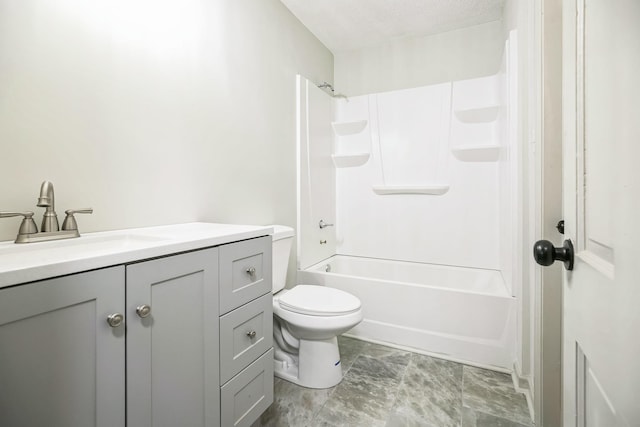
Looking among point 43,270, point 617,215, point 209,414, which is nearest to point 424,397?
point 209,414

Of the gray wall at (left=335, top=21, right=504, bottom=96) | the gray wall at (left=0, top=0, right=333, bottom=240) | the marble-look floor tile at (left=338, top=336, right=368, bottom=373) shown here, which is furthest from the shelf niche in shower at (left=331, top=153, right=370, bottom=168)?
the marble-look floor tile at (left=338, top=336, right=368, bottom=373)

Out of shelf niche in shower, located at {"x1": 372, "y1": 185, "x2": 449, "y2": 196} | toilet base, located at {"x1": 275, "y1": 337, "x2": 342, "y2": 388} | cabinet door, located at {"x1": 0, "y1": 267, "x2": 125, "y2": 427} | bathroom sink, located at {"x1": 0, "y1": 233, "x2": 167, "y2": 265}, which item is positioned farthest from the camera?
shelf niche in shower, located at {"x1": 372, "y1": 185, "x2": 449, "y2": 196}

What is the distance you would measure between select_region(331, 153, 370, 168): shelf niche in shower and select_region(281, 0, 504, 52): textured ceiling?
3.47ft

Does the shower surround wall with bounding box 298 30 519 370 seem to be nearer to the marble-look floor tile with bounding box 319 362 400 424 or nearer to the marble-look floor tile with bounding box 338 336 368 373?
the marble-look floor tile with bounding box 338 336 368 373

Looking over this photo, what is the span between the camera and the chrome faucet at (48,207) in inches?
38.8

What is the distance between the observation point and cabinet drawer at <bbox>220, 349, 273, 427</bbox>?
1.14 meters

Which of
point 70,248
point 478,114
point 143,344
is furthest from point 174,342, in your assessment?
point 478,114

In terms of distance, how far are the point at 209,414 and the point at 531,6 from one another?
2.16 m

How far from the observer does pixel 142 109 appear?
1346mm

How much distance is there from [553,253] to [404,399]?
1366 mm

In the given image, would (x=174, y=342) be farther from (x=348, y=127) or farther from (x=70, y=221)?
(x=348, y=127)

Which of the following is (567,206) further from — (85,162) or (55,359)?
(85,162)

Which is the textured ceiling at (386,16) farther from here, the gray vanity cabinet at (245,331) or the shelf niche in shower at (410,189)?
the gray vanity cabinet at (245,331)

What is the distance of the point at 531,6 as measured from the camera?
1.37m
